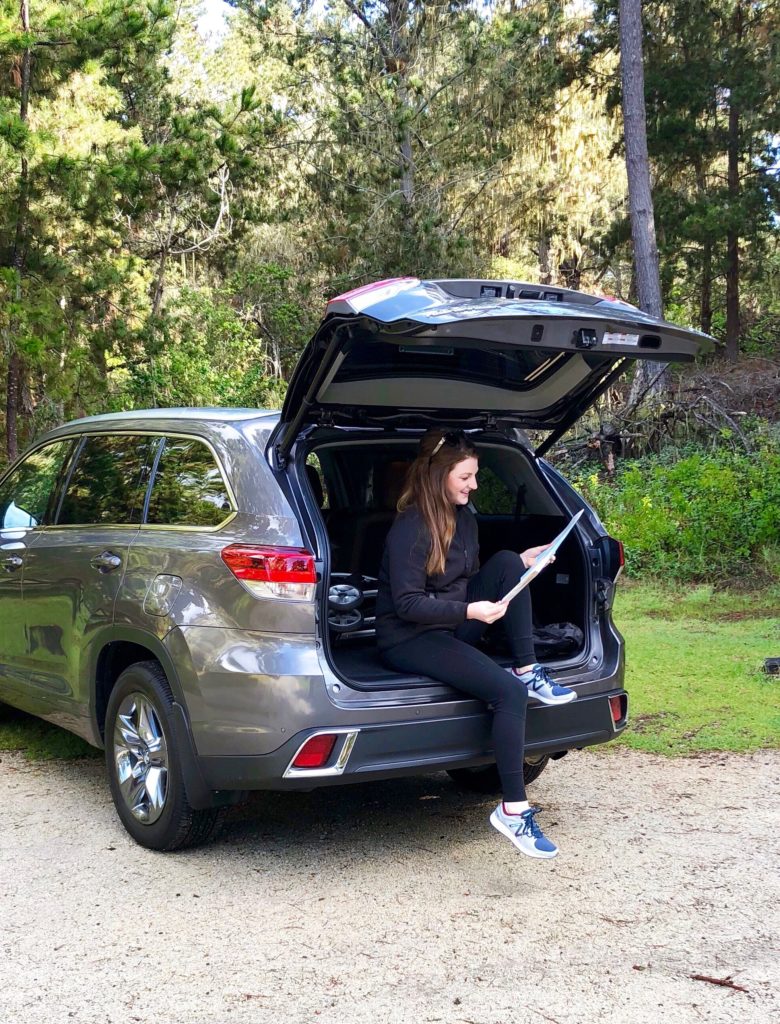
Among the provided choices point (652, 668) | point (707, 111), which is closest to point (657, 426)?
point (652, 668)

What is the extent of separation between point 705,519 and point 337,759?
8.20 metres

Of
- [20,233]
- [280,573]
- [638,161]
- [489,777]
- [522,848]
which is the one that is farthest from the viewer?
[638,161]

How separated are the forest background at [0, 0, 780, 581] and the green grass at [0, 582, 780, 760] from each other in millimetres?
1245

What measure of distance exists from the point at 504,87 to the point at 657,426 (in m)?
9.17

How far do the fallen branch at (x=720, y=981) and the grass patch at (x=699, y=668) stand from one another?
2686 mm

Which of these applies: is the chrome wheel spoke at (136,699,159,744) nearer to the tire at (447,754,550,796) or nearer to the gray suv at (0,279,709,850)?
the gray suv at (0,279,709,850)

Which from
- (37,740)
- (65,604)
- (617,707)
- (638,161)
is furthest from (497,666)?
(638,161)

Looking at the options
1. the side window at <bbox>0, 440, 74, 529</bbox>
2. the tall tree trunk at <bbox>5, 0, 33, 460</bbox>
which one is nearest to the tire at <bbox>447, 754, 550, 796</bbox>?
the side window at <bbox>0, 440, 74, 529</bbox>

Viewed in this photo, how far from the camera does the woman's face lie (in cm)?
472

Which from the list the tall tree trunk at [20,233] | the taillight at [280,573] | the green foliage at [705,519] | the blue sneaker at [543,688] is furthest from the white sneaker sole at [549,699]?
the tall tree trunk at [20,233]

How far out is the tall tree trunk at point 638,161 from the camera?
1838cm

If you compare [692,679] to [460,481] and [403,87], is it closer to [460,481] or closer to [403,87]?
[460,481]

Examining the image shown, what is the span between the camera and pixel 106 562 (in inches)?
192

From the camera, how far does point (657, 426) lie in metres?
14.4
